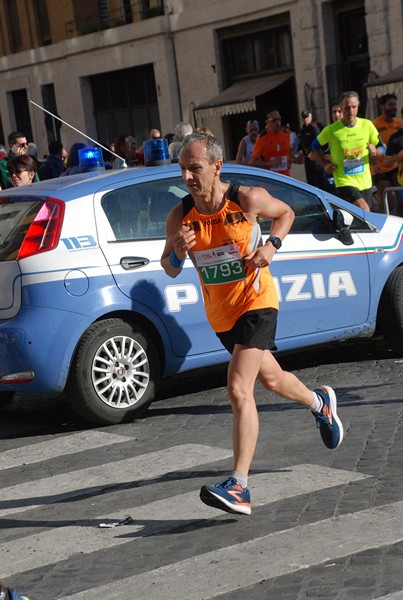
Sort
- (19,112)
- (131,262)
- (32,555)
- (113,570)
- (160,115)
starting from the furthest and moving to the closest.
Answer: (19,112)
(160,115)
(131,262)
(32,555)
(113,570)

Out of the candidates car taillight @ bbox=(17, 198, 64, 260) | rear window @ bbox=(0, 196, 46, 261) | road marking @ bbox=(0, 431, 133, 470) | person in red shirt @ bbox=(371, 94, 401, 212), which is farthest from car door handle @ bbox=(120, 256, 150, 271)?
person in red shirt @ bbox=(371, 94, 401, 212)

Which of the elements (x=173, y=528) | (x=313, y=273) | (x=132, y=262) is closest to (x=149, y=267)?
(x=132, y=262)

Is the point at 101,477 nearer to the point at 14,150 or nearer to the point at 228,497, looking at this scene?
the point at 228,497

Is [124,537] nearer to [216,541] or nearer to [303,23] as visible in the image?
[216,541]

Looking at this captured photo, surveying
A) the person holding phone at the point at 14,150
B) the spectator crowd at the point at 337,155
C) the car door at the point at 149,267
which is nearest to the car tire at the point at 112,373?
the car door at the point at 149,267

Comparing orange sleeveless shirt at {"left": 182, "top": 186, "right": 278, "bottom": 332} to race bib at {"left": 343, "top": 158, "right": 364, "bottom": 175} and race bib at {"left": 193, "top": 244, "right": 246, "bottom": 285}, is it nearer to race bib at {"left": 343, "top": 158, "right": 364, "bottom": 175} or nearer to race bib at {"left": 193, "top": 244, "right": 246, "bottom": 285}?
race bib at {"left": 193, "top": 244, "right": 246, "bottom": 285}

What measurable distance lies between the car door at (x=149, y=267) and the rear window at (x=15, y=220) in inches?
16.7

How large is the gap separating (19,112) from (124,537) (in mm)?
38232

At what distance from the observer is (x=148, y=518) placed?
570cm

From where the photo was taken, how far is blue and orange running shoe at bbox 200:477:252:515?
5.43 metres

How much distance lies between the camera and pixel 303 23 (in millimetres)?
28828

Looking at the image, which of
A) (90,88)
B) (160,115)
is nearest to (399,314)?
(160,115)

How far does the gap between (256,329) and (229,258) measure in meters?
0.36

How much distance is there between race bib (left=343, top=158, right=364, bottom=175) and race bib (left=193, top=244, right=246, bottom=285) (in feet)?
24.0
